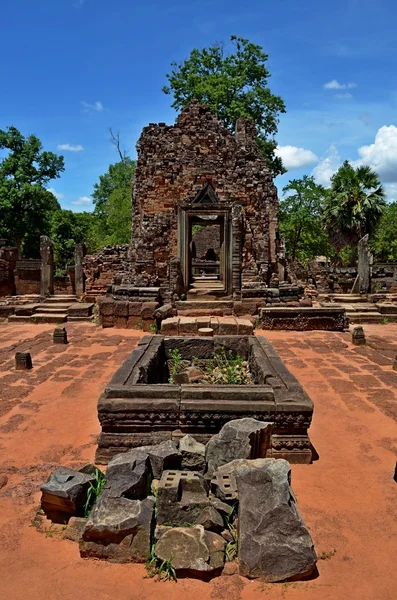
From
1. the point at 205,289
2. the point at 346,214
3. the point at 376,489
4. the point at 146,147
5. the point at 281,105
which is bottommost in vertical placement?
the point at 376,489

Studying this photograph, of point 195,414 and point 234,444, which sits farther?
point 195,414

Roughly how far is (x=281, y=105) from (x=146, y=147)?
14.2 m

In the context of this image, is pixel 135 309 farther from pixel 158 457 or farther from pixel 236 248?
pixel 158 457

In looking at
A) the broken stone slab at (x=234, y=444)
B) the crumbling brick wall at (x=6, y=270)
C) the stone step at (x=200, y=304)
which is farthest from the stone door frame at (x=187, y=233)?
the broken stone slab at (x=234, y=444)

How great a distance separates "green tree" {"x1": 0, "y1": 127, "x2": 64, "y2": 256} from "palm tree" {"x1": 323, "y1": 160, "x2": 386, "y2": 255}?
1897 cm

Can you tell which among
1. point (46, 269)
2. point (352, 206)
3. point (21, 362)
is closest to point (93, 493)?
point (21, 362)

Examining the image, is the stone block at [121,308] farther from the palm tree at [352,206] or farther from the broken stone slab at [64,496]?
the palm tree at [352,206]

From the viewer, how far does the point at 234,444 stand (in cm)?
343

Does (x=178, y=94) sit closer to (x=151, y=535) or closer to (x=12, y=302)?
(x=12, y=302)

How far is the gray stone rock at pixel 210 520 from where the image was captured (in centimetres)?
277

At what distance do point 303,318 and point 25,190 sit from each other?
2380 cm

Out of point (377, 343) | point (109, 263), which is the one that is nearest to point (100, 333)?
point (377, 343)

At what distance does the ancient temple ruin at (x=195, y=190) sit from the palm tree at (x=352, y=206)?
679 centimetres

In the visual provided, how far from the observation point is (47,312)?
1442 cm
